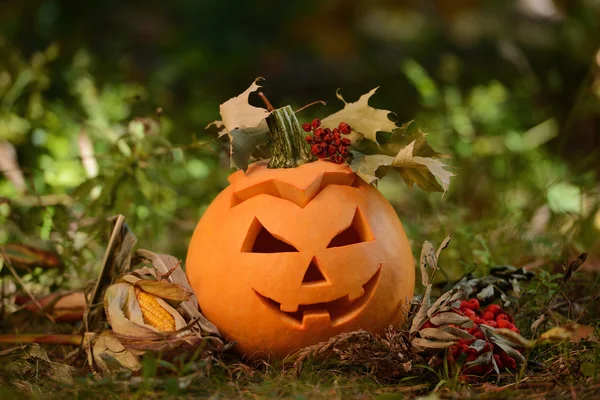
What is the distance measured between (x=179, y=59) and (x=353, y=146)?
4.29 metres

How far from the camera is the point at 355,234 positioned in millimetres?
1963

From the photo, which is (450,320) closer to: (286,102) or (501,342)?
(501,342)

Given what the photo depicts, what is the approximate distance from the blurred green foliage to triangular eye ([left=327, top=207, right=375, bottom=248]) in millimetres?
545

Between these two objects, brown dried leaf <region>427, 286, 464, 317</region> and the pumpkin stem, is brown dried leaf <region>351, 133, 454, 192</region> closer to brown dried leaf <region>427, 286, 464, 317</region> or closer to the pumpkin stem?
the pumpkin stem

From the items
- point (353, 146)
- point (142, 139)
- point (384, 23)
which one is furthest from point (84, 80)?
point (384, 23)

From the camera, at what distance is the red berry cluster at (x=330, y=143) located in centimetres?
196

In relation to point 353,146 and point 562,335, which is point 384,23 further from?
point 562,335

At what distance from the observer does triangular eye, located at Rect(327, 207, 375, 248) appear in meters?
1.89

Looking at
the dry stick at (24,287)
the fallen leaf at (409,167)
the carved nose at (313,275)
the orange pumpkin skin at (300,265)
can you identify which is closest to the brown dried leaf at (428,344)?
the orange pumpkin skin at (300,265)

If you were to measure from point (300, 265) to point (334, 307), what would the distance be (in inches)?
7.3

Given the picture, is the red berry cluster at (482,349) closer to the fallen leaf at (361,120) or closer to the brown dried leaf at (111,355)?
the fallen leaf at (361,120)

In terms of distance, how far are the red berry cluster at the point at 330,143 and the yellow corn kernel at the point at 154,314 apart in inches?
24.9

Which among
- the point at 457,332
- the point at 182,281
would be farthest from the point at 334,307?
the point at 182,281

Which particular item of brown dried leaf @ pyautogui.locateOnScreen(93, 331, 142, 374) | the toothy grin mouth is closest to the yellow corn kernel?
brown dried leaf @ pyautogui.locateOnScreen(93, 331, 142, 374)
